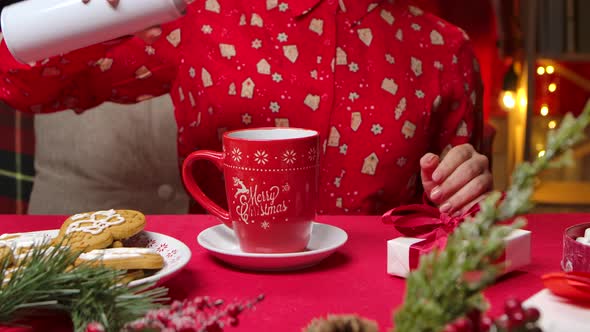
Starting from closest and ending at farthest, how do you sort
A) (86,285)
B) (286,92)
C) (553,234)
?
1. (86,285)
2. (553,234)
3. (286,92)

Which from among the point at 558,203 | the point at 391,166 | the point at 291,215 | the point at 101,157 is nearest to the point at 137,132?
the point at 101,157

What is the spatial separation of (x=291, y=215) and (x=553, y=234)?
1.10ft

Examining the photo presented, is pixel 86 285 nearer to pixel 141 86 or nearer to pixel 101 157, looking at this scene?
pixel 141 86

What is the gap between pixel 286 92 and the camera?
129 centimetres

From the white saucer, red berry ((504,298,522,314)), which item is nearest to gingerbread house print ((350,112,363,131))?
the white saucer

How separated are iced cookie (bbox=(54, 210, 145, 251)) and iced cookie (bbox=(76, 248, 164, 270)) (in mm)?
43

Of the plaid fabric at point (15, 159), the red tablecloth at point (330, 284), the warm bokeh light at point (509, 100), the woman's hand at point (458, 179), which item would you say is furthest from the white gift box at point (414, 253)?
the warm bokeh light at point (509, 100)

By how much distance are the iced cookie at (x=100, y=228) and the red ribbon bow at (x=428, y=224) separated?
260 millimetres

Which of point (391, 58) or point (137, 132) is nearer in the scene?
Result: point (391, 58)

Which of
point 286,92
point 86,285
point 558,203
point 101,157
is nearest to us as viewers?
point 86,285

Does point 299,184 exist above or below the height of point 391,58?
below

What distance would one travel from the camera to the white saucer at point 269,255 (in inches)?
27.2

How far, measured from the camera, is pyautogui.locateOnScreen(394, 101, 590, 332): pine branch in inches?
13.2

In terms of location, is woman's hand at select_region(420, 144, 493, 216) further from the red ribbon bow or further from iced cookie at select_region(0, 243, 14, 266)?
iced cookie at select_region(0, 243, 14, 266)
